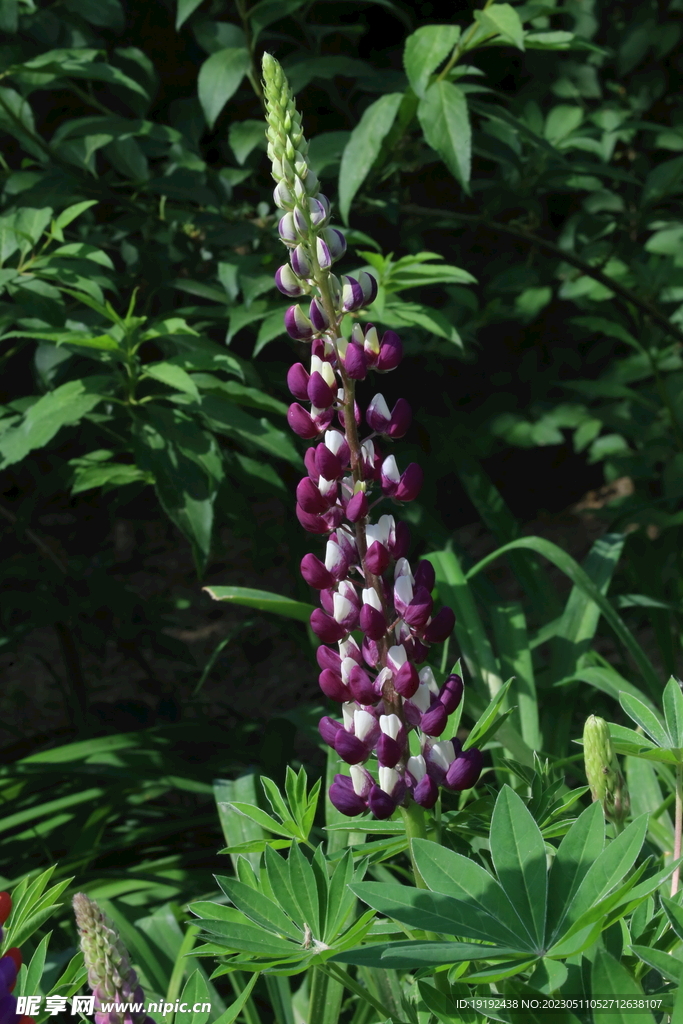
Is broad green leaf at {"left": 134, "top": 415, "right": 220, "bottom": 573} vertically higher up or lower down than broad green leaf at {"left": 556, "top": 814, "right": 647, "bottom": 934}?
lower down

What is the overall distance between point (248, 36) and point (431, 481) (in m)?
1.21

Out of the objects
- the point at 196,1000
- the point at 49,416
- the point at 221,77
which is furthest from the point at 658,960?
the point at 221,77

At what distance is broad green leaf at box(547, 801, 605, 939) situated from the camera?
774 mm

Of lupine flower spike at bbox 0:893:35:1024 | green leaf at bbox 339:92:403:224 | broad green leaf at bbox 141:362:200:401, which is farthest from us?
green leaf at bbox 339:92:403:224

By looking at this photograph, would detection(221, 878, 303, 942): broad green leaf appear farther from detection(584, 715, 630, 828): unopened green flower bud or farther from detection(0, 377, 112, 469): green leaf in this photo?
detection(0, 377, 112, 469): green leaf

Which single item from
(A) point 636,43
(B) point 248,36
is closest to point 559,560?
(B) point 248,36

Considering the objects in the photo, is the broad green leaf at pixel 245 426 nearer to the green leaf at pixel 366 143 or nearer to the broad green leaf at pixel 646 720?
the green leaf at pixel 366 143

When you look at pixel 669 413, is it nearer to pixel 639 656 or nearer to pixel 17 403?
pixel 639 656

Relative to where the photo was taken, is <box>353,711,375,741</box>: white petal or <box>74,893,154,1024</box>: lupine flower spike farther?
<box>353,711,375,741</box>: white petal

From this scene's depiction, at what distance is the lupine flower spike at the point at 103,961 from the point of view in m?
0.81

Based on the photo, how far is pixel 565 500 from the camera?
150 inches

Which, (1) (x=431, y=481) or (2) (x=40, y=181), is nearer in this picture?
(2) (x=40, y=181)

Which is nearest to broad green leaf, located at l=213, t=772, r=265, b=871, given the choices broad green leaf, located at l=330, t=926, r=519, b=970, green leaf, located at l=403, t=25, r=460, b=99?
broad green leaf, located at l=330, t=926, r=519, b=970

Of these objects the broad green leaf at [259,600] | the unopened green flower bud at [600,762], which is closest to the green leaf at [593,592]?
the broad green leaf at [259,600]
